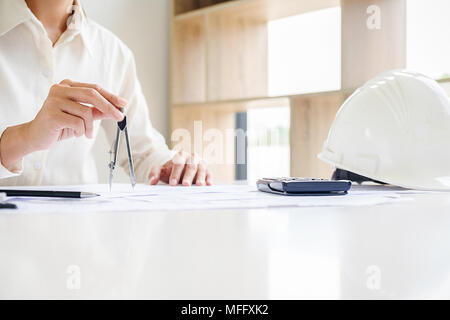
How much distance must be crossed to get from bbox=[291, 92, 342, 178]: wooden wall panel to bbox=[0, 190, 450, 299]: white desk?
1553 millimetres

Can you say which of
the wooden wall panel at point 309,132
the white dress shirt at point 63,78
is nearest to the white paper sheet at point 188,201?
the white dress shirt at point 63,78

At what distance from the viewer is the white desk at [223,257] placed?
240 millimetres

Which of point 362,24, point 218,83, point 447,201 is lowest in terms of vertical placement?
point 447,201

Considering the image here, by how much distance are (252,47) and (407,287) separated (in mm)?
2402

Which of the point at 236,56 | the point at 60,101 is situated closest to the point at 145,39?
the point at 236,56

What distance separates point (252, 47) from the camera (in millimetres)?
2553

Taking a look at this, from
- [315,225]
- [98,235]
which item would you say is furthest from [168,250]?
[315,225]

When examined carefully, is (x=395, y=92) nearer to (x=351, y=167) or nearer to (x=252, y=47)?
(x=351, y=167)

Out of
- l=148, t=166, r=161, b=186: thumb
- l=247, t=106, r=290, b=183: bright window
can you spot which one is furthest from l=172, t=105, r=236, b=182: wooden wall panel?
l=148, t=166, r=161, b=186: thumb

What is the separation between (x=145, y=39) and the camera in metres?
2.61

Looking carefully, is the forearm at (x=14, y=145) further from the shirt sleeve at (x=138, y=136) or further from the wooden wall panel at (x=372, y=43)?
the wooden wall panel at (x=372, y=43)

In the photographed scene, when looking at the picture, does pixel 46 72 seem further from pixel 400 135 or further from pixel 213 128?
pixel 213 128

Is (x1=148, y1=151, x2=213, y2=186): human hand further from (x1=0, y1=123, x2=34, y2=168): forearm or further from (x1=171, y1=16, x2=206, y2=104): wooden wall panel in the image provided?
(x1=171, y1=16, x2=206, y2=104): wooden wall panel

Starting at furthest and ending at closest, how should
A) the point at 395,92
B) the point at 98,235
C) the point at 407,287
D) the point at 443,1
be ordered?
1. the point at 443,1
2. the point at 395,92
3. the point at 98,235
4. the point at 407,287
